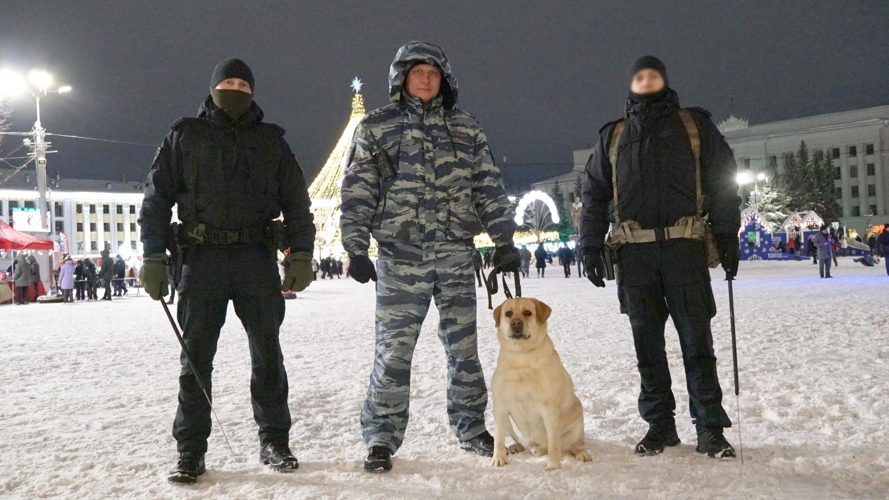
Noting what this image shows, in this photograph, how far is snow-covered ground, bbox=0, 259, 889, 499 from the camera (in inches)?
126

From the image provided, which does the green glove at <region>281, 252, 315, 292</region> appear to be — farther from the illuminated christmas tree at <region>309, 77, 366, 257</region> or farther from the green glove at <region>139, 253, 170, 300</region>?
the illuminated christmas tree at <region>309, 77, 366, 257</region>

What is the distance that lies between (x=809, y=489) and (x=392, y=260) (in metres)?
2.20

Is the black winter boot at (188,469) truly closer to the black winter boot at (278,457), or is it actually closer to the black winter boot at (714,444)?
the black winter boot at (278,457)

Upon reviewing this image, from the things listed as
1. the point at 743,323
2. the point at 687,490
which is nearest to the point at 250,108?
the point at 687,490

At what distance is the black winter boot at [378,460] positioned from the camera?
3.51m

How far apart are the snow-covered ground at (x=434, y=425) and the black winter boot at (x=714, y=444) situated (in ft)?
0.25

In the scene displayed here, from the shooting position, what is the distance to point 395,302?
A: 383 cm

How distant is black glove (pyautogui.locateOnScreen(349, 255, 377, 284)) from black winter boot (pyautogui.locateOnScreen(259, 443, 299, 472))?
3.08 feet

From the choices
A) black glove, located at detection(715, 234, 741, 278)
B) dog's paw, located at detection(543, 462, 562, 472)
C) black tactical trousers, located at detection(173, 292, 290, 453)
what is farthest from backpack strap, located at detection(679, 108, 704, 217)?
black tactical trousers, located at detection(173, 292, 290, 453)

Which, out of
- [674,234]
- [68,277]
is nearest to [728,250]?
[674,234]

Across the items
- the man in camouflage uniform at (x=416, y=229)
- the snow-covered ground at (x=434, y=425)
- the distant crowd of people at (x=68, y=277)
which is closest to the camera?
the snow-covered ground at (x=434, y=425)

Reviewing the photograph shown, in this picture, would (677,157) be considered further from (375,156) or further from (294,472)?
(294,472)

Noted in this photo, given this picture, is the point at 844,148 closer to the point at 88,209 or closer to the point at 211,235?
the point at 211,235

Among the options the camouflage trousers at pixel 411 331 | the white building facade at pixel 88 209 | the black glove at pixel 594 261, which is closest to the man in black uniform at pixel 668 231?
the black glove at pixel 594 261
